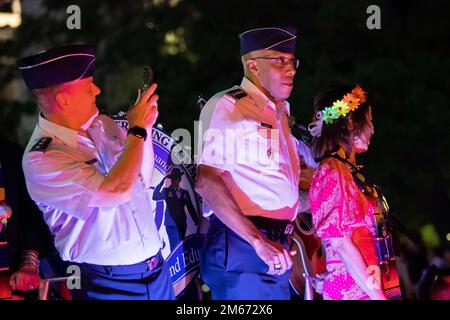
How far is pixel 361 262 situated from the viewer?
5227 millimetres

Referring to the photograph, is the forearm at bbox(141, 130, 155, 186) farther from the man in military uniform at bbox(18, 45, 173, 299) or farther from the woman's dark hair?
the woman's dark hair

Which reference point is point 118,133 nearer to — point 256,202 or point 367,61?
point 256,202

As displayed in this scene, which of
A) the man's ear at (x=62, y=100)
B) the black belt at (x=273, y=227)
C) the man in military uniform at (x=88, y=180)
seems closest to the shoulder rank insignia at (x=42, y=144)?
the man in military uniform at (x=88, y=180)

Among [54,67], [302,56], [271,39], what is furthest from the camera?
[302,56]

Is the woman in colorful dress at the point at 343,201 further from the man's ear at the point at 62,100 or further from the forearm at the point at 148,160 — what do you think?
the man's ear at the point at 62,100

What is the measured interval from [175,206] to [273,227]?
0.65m

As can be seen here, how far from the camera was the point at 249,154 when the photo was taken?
18.0 feet

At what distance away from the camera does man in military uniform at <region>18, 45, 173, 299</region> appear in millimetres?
5086

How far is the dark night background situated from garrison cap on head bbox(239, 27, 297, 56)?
18.4 ft

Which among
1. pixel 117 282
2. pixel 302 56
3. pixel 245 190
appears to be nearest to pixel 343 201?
pixel 245 190

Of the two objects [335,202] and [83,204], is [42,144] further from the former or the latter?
[335,202]

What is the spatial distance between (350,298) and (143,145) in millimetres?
1322

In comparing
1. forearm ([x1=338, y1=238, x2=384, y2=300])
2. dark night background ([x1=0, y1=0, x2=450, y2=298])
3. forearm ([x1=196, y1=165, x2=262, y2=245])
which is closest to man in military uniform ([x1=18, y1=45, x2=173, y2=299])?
forearm ([x1=196, y1=165, x2=262, y2=245])

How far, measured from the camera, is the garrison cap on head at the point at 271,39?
568cm
